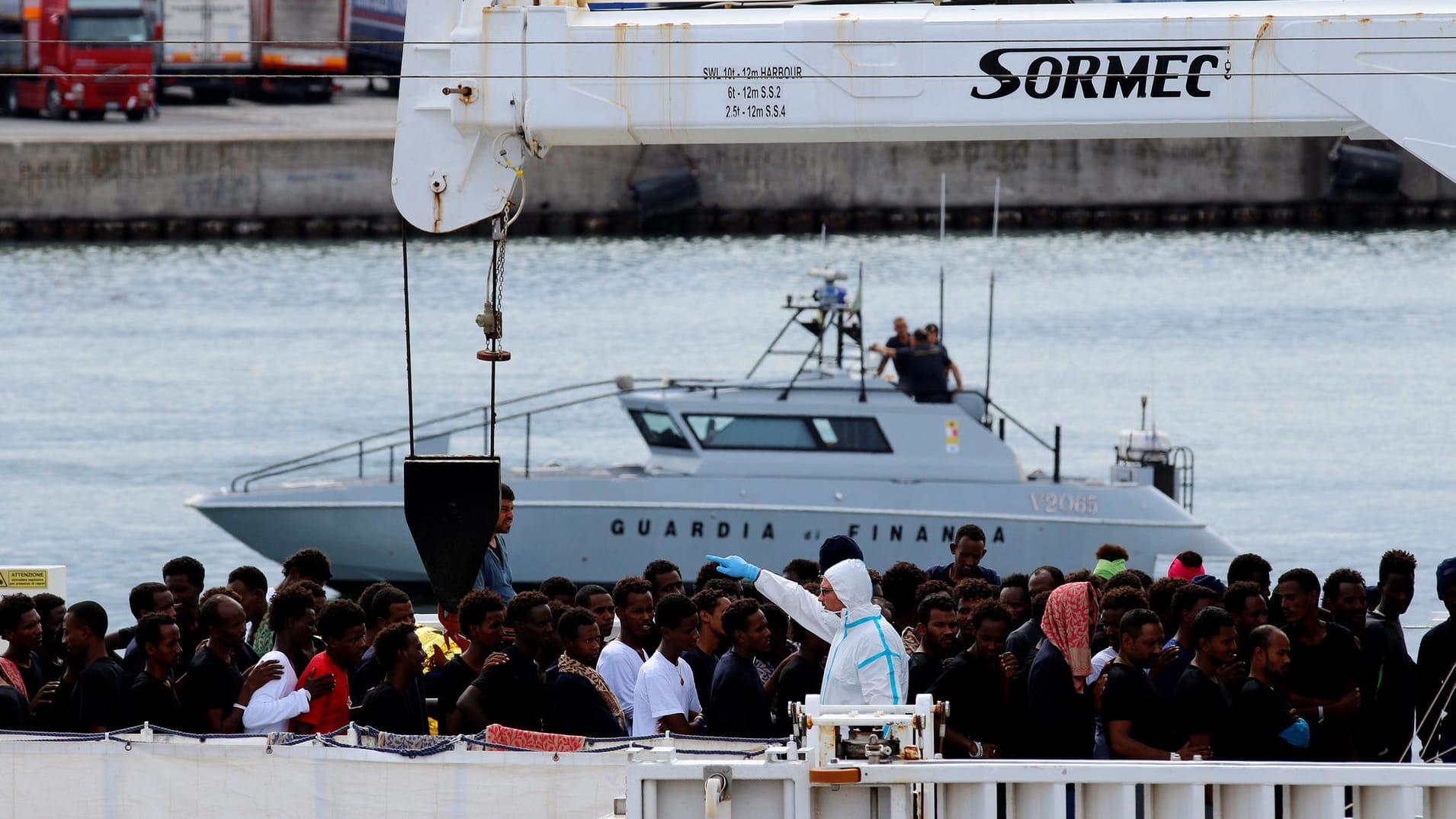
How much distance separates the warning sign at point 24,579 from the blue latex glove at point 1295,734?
667 cm

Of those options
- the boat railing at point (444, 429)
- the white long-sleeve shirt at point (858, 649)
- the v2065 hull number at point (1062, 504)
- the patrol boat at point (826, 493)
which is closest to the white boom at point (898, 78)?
the white long-sleeve shirt at point (858, 649)

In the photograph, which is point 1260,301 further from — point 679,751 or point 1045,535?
point 679,751

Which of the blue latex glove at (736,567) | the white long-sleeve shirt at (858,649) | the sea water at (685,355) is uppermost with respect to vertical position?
the blue latex glove at (736,567)

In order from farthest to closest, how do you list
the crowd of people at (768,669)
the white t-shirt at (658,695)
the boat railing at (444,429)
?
the boat railing at (444,429), the white t-shirt at (658,695), the crowd of people at (768,669)

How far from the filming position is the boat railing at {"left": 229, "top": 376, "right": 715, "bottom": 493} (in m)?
18.3

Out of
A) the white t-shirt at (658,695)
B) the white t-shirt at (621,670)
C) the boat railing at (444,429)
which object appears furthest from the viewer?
the boat railing at (444,429)

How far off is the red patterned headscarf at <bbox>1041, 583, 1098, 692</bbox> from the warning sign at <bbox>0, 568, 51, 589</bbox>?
234 inches

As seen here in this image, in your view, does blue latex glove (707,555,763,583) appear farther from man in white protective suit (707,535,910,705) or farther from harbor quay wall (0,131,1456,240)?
harbor quay wall (0,131,1456,240)

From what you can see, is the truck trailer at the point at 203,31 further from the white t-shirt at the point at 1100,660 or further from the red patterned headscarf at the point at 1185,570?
the white t-shirt at the point at 1100,660

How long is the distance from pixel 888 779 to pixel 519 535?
13746mm

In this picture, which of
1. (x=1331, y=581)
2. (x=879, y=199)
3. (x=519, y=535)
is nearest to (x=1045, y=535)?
(x=519, y=535)

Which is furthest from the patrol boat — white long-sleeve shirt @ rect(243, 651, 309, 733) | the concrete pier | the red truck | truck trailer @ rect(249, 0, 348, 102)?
truck trailer @ rect(249, 0, 348, 102)

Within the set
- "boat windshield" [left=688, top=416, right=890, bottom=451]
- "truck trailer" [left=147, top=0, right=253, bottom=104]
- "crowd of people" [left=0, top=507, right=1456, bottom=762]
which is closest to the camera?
"crowd of people" [left=0, top=507, right=1456, bottom=762]

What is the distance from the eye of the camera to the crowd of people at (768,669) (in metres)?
7.31
